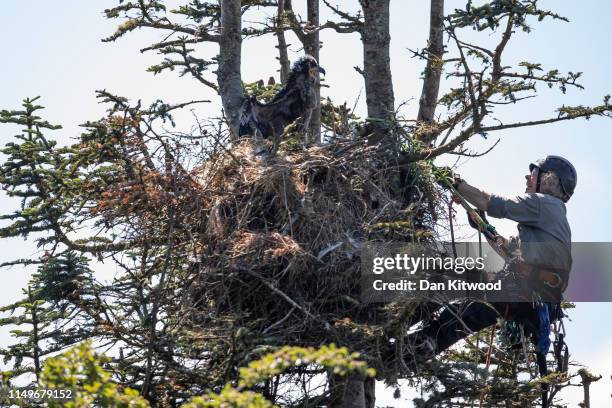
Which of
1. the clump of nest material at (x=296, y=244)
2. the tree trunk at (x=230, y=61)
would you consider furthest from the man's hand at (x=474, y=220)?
the tree trunk at (x=230, y=61)

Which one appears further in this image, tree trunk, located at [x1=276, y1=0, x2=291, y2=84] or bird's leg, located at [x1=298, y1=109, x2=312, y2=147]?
tree trunk, located at [x1=276, y1=0, x2=291, y2=84]

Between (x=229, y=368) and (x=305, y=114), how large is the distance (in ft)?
13.8

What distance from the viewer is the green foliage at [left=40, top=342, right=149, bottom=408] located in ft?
29.4

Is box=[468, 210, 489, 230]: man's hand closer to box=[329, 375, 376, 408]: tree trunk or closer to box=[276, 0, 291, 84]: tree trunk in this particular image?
box=[329, 375, 376, 408]: tree trunk

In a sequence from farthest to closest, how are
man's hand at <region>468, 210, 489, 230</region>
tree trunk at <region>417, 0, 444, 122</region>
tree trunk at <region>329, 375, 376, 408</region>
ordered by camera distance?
tree trunk at <region>417, 0, 444, 122</region> < man's hand at <region>468, 210, 489, 230</region> < tree trunk at <region>329, 375, 376, 408</region>

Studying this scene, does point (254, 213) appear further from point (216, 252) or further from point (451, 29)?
point (451, 29)

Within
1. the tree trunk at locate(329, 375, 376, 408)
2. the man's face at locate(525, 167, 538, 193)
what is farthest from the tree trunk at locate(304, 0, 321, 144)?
the tree trunk at locate(329, 375, 376, 408)

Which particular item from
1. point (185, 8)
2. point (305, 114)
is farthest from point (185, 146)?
point (185, 8)

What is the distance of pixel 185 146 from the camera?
13.9m

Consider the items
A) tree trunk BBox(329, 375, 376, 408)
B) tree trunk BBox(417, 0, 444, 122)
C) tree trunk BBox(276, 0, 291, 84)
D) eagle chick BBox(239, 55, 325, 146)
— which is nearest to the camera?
tree trunk BBox(329, 375, 376, 408)

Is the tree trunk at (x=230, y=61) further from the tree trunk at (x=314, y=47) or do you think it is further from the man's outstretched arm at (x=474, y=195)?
the man's outstretched arm at (x=474, y=195)

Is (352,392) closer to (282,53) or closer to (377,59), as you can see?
(377,59)

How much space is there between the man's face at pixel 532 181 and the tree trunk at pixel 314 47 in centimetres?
228

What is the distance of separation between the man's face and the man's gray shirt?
1.06ft
